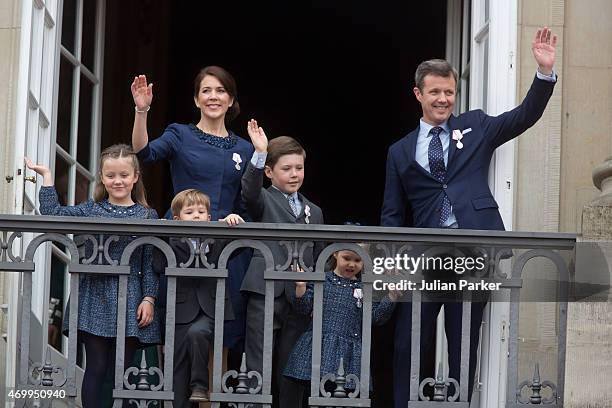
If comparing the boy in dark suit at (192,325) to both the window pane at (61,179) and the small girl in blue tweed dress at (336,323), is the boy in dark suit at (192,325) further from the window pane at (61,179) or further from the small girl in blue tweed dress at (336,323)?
the window pane at (61,179)

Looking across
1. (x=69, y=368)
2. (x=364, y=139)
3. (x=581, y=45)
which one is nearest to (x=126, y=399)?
(x=69, y=368)

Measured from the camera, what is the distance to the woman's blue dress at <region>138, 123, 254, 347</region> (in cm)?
822

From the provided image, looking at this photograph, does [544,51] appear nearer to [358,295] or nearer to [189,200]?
[358,295]

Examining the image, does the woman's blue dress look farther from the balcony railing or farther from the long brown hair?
the balcony railing

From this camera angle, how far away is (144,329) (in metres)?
7.72

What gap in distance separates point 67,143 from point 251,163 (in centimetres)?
182

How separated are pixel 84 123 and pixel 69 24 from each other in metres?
0.62

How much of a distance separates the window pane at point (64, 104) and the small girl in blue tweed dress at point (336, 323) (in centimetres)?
201

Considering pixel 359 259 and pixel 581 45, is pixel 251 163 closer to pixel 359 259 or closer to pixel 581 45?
pixel 359 259

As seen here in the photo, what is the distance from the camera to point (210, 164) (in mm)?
8242

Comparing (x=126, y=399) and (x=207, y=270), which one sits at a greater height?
(x=207, y=270)

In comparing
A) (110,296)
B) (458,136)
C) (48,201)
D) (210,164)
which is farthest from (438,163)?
(48,201)

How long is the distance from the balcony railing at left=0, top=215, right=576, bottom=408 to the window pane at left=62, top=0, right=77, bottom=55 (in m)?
1.98

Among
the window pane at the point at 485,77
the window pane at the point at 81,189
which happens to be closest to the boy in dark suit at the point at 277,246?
the window pane at the point at 485,77
